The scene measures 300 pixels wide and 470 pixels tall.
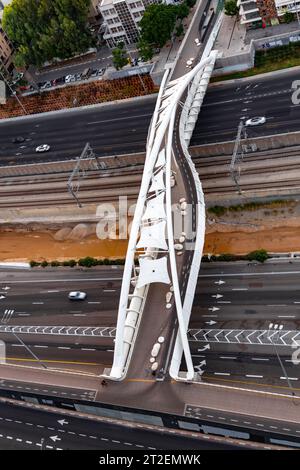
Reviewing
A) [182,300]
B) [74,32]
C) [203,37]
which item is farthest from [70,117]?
[182,300]

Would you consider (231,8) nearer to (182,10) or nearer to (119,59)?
(182,10)

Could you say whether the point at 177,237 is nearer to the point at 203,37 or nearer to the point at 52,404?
the point at 52,404

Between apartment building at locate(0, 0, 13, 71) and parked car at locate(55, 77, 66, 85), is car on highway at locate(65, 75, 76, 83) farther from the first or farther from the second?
apartment building at locate(0, 0, 13, 71)

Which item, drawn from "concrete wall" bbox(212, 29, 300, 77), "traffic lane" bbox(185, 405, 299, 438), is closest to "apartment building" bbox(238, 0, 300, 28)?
"concrete wall" bbox(212, 29, 300, 77)

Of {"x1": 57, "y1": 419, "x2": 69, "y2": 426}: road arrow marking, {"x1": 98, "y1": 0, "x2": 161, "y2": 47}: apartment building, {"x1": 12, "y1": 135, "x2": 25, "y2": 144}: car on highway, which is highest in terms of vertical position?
{"x1": 98, "y1": 0, "x2": 161, "y2": 47}: apartment building

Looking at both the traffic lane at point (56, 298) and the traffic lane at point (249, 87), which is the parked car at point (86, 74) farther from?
the traffic lane at point (56, 298)
